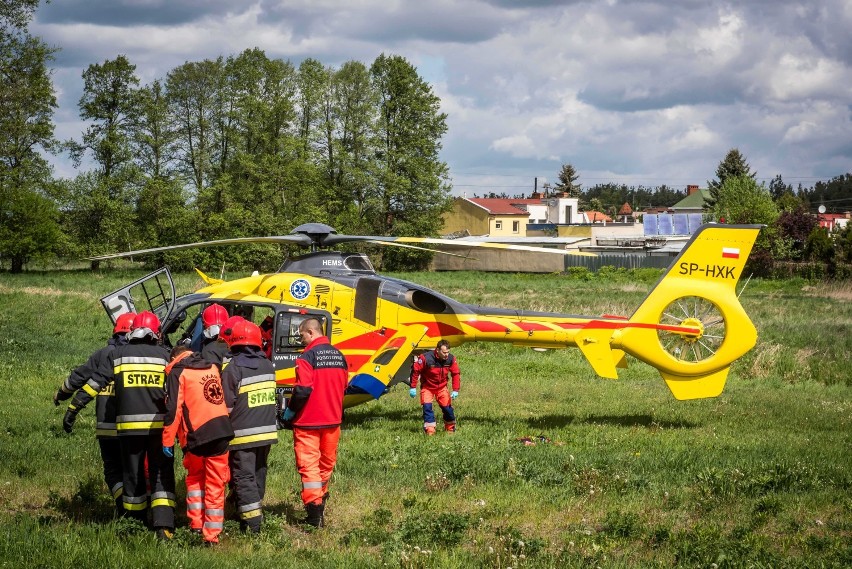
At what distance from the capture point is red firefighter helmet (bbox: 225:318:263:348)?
8.89 meters

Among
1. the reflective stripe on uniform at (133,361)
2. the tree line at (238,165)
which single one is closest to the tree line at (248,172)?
the tree line at (238,165)

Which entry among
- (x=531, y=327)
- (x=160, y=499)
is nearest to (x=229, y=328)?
(x=160, y=499)

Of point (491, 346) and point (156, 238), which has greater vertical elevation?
point (156, 238)

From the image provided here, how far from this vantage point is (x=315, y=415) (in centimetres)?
935

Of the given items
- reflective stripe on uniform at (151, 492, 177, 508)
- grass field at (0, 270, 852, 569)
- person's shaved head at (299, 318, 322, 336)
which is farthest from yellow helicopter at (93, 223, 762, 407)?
reflective stripe on uniform at (151, 492, 177, 508)

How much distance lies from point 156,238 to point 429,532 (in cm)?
5756

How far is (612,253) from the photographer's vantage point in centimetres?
6931

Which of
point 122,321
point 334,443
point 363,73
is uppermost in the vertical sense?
point 363,73

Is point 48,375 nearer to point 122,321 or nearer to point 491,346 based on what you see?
point 122,321

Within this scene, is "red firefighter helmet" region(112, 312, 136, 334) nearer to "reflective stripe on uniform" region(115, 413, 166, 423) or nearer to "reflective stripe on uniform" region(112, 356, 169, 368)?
"reflective stripe on uniform" region(112, 356, 169, 368)

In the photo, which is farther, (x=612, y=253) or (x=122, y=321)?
(x=612, y=253)

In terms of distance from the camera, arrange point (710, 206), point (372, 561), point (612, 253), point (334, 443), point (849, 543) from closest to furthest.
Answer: point (372, 561) → point (849, 543) → point (334, 443) → point (612, 253) → point (710, 206)

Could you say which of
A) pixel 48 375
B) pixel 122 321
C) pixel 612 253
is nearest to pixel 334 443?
pixel 122 321

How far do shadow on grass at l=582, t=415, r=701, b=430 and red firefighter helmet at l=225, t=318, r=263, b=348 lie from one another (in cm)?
864
